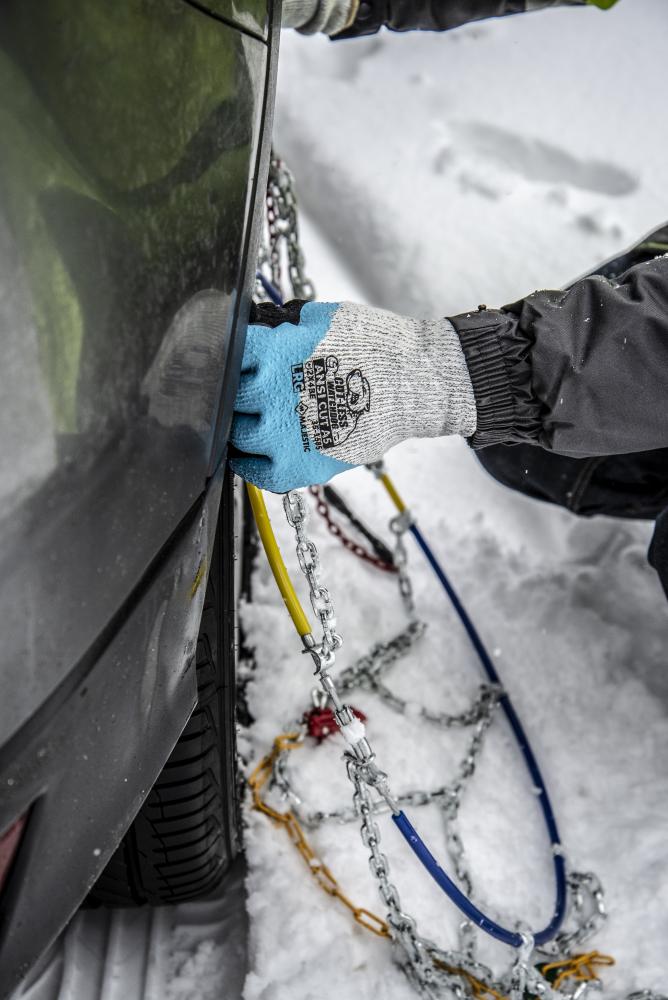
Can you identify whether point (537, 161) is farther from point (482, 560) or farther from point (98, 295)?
point (98, 295)

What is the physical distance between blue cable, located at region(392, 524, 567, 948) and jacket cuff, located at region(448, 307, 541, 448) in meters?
0.63

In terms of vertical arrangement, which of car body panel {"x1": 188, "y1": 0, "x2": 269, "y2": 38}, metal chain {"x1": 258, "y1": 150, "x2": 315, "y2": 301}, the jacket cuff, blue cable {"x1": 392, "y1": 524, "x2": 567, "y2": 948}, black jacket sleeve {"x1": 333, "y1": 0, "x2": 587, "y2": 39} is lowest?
blue cable {"x1": 392, "y1": 524, "x2": 567, "y2": 948}

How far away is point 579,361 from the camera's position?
1309mm

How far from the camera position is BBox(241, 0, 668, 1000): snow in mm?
1534

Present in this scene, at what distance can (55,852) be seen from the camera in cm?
85

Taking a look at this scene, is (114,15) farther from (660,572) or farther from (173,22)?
(660,572)

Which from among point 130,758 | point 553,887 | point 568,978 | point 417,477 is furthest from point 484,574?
point 130,758

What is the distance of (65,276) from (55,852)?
56 centimetres

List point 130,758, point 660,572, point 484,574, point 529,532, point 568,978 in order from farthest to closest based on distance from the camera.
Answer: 1. point 529,532
2. point 484,574
3. point 660,572
4. point 568,978
5. point 130,758

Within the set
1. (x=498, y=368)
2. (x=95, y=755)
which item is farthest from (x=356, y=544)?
(x=95, y=755)

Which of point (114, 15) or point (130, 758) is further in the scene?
point (130, 758)

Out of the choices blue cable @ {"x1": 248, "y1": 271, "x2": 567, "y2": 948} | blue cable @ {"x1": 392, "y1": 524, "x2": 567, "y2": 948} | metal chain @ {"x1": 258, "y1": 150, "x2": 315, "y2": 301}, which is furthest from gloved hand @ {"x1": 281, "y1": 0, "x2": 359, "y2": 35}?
blue cable @ {"x1": 392, "y1": 524, "x2": 567, "y2": 948}

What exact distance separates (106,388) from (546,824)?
52.0 inches

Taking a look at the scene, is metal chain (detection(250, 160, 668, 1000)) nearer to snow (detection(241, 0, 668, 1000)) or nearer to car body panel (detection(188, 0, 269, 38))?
snow (detection(241, 0, 668, 1000))
